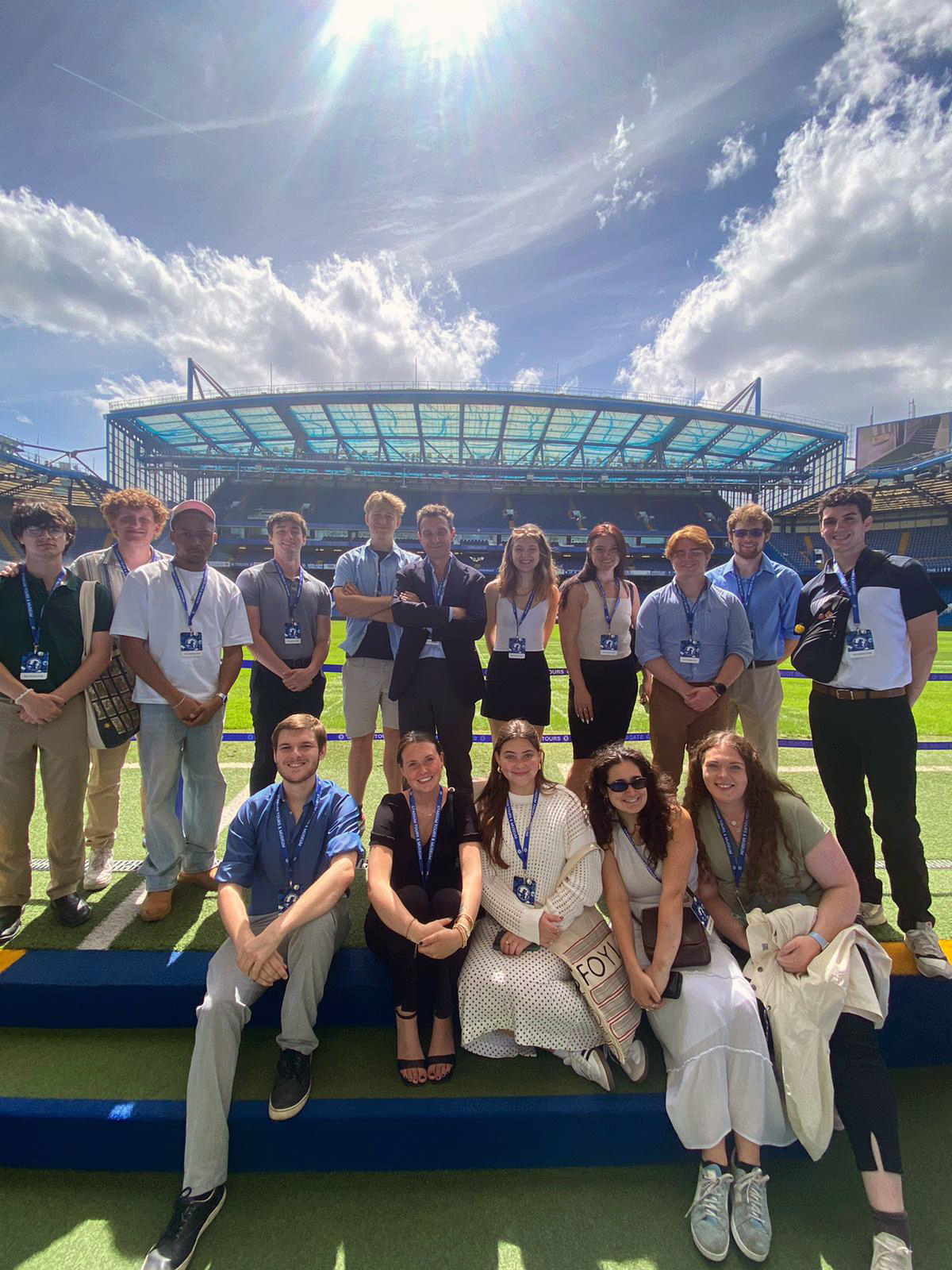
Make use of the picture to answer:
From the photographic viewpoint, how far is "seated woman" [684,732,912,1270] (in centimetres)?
182

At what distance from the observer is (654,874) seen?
7.24ft

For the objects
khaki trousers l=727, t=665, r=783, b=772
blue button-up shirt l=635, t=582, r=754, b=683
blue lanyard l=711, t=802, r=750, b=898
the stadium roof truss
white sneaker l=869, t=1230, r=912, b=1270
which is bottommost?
white sneaker l=869, t=1230, r=912, b=1270

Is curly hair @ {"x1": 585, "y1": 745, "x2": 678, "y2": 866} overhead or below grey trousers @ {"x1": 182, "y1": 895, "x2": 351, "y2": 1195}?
overhead

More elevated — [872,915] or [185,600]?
[185,600]

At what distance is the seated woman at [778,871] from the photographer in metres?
1.82

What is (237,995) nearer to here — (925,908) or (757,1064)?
(757,1064)

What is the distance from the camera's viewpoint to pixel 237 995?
75.5 inches

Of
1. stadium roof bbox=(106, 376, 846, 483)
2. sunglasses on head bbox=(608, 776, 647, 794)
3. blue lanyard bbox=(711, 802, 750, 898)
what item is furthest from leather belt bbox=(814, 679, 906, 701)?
stadium roof bbox=(106, 376, 846, 483)

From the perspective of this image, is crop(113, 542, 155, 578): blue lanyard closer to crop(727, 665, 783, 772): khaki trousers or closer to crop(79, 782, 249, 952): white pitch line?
crop(79, 782, 249, 952): white pitch line

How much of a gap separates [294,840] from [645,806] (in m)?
1.39

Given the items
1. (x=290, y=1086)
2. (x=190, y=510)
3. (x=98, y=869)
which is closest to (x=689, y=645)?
(x=290, y=1086)

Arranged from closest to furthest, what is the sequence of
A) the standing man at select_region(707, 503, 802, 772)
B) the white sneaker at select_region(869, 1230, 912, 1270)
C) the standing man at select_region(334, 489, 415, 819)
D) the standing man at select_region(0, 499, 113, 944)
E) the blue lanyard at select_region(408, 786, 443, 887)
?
1. the white sneaker at select_region(869, 1230, 912, 1270)
2. the blue lanyard at select_region(408, 786, 443, 887)
3. the standing man at select_region(0, 499, 113, 944)
4. the standing man at select_region(707, 503, 802, 772)
5. the standing man at select_region(334, 489, 415, 819)

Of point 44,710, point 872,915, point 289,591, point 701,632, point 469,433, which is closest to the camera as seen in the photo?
point 44,710

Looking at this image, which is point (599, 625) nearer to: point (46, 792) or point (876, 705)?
point (876, 705)
